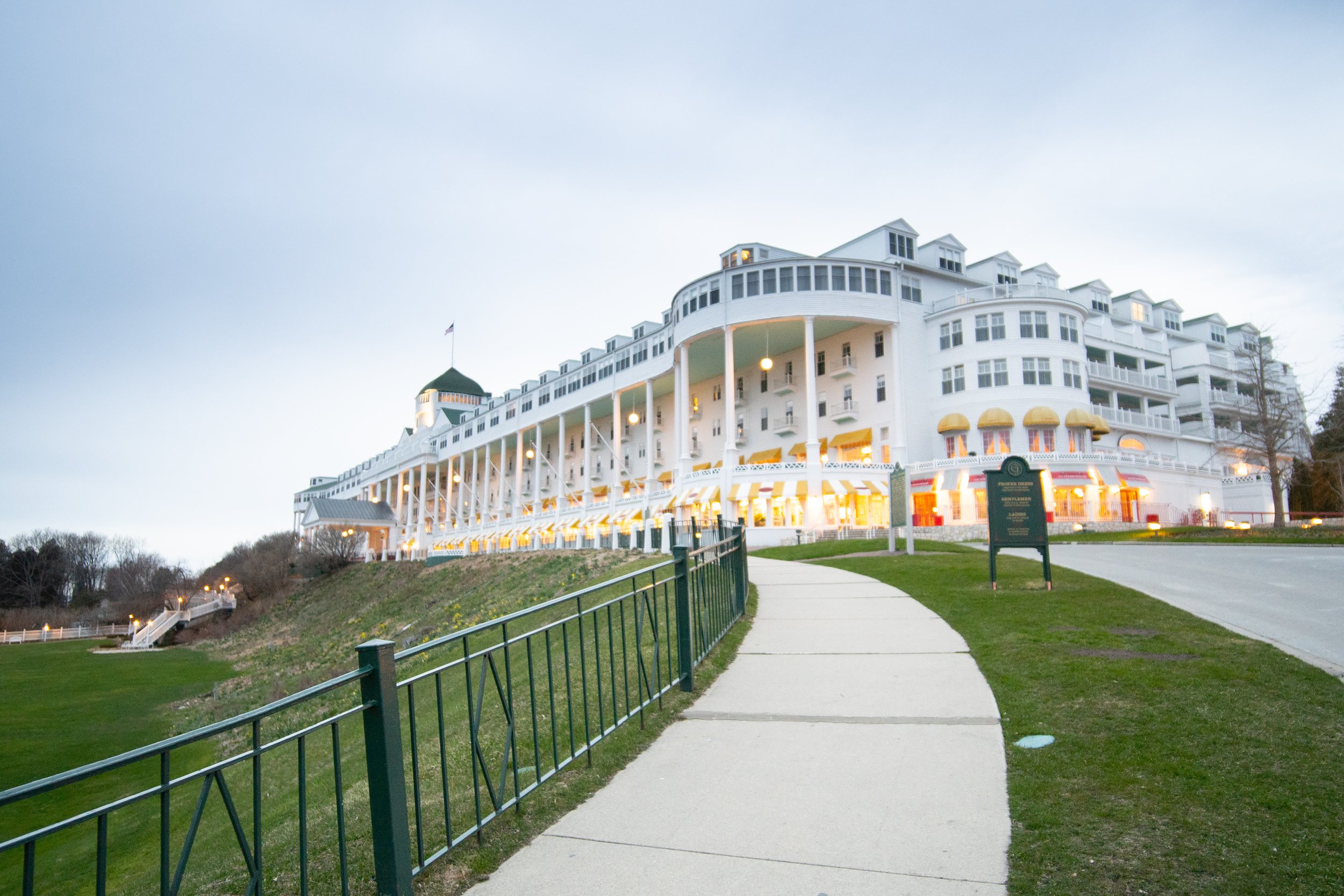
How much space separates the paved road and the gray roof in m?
90.5

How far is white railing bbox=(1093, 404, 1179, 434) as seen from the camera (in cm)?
5044

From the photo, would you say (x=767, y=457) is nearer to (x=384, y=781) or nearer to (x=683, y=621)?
(x=683, y=621)

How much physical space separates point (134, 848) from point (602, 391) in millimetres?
53411

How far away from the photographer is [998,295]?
46.7 m

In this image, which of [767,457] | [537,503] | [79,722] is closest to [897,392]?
[767,457]

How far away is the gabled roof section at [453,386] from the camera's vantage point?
351ft

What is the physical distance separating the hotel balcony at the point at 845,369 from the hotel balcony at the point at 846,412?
1556mm

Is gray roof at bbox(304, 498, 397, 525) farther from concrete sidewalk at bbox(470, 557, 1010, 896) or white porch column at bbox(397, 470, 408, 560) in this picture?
concrete sidewalk at bbox(470, 557, 1010, 896)

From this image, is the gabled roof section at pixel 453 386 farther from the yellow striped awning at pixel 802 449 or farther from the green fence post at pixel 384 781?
the green fence post at pixel 384 781

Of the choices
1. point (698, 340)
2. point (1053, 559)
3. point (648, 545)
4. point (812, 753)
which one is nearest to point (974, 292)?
point (698, 340)

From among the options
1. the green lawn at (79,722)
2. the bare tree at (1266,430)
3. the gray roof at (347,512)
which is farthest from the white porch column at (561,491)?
the bare tree at (1266,430)

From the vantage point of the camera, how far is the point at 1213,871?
3852mm

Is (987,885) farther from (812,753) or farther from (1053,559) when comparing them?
(1053,559)

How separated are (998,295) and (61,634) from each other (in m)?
79.1
